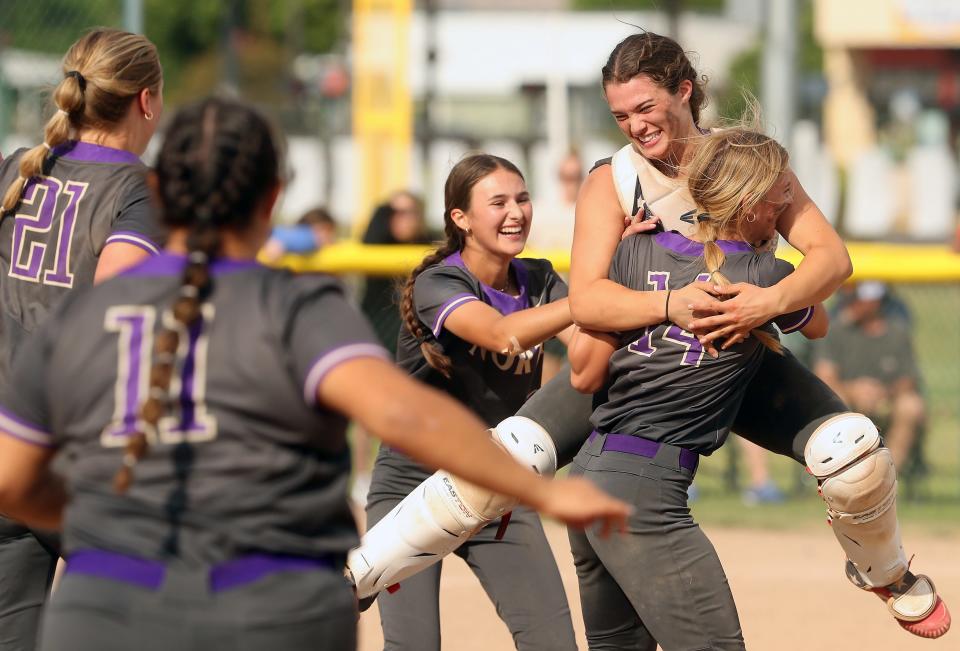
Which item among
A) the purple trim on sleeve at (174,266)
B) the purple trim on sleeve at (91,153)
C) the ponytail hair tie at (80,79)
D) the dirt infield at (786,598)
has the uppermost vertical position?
the ponytail hair tie at (80,79)

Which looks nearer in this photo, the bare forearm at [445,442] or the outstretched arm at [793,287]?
the bare forearm at [445,442]

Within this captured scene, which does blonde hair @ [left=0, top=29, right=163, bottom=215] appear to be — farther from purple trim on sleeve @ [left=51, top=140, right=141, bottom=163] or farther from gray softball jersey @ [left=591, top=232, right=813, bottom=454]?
gray softball jersey @ [left=591, top=232, right=813, bottom=454]

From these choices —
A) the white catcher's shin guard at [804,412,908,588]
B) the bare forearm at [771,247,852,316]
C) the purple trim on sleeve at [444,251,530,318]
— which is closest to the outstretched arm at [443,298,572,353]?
the purple trim on sleeve at [444,251,530,318]

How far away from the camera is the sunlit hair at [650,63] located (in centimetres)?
386

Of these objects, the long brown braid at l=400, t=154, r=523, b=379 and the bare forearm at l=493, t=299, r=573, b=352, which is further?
the long brown braid at l=400, t=154, r=523, b=379

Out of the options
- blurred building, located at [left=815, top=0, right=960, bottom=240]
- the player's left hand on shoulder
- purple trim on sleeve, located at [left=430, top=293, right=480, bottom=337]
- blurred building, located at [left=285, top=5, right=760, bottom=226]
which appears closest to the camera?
the player's left hand on shoulder

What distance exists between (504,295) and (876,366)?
5283 mm

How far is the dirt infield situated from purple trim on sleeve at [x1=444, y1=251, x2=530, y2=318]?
2046mm

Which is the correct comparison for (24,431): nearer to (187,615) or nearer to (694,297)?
(187,615)

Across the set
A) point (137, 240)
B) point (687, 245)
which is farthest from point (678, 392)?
point (137, 240)

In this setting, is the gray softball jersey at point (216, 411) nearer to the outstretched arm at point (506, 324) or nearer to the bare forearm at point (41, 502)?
the bare forearm at point (41, 502)

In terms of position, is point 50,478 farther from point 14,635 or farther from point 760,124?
point 760,124

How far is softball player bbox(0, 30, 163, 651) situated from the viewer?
3.78 m

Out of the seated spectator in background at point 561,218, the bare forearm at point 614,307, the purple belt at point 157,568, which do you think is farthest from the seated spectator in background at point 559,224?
the purple belt at point 157,568
